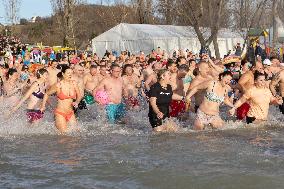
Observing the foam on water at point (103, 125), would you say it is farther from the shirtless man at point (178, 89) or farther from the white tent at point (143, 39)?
the white tent at point (143, 39)

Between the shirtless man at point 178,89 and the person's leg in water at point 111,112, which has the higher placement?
the shirtless man at point 178,89

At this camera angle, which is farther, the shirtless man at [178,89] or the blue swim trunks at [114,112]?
the blue swim trunks at [114,112]

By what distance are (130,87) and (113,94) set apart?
1.51 meters

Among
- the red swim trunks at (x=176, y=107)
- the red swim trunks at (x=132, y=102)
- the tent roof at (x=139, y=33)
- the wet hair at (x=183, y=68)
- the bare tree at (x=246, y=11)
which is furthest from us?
the tent roof at (x=139, y=33)

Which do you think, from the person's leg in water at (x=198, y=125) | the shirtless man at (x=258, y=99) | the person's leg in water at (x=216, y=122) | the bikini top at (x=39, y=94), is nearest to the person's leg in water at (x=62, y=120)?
the bikini top at (x=39, y=94)

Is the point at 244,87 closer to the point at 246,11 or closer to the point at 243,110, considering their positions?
the point at 243,110

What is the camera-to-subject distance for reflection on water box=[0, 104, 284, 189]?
21.2ft

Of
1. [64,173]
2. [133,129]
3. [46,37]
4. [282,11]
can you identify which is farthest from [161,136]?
[46,37]

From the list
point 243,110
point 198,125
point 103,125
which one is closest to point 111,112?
point 103,125

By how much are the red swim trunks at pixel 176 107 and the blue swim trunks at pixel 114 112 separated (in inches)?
47.4

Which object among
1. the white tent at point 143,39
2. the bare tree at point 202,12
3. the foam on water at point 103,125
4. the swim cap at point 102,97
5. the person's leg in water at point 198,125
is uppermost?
the bare tree at point 202,12

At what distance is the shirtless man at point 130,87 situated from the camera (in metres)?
12.4

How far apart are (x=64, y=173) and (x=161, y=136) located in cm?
306

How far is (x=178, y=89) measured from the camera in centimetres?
1140
